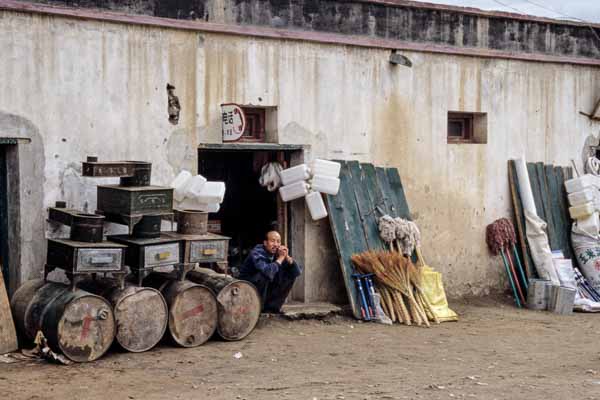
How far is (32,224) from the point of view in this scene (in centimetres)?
951

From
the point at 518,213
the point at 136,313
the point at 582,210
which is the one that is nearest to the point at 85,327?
the point at 136,313

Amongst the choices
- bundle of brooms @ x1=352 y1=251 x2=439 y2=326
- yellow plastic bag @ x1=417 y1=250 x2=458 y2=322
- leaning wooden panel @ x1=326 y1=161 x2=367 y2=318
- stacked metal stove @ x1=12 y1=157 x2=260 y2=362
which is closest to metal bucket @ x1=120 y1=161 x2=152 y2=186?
stacked metal stove @ x1=12 y1=157 x2=260 y2=362

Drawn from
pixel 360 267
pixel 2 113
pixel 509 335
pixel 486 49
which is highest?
pixel 486 49

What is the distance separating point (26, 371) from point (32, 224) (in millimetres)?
1787

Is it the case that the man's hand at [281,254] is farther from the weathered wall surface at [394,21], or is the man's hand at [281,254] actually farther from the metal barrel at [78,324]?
the weathered wall surface at [394,21]

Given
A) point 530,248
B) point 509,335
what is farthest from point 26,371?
point 530,248

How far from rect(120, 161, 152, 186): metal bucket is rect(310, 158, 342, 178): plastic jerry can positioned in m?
2.59

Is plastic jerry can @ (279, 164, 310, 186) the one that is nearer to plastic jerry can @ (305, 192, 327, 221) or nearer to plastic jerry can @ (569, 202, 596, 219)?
plastic jerry can @ (305, 192, 327, 221)

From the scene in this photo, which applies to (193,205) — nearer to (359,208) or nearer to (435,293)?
(359,208)

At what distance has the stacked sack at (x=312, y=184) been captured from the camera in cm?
1127

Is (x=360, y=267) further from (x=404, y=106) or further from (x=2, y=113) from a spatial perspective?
(x=2, y=113)

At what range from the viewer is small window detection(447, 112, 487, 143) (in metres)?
13.4

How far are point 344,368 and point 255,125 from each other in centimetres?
381

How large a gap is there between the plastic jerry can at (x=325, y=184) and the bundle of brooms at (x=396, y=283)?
34.7 inches
